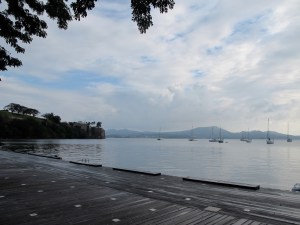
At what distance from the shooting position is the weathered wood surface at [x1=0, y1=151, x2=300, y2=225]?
694 centimetres

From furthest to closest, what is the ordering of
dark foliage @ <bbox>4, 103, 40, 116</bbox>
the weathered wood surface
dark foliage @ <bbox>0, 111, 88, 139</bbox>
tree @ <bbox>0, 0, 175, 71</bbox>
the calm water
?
dark foliage @ <bbox>4, 103, 40, 116</bbox> < dark foliage @ <bbox>0, 111, 88, 139</bbox> < the calm water < the weathered wood surface < tree @ <bbox>0, 0, 175, 71</bbox>

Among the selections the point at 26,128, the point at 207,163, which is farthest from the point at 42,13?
the point at 26,128

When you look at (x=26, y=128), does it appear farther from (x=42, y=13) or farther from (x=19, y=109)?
(x=42, y=13)

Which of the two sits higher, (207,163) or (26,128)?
(26,128)

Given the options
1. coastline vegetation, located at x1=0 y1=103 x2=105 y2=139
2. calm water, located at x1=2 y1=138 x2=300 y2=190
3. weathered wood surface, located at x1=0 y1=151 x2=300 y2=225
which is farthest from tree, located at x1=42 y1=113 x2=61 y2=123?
weathered wood surface, located at x1=0 y1=151 x2=300 y2=225

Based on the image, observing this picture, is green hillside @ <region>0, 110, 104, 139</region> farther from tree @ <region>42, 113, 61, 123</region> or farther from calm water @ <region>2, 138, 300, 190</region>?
calm water @ <region>2, 138, 300, 190</region>

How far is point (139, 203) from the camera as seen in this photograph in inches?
338

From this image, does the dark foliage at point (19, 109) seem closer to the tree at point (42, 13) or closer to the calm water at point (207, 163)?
the calm water at point (207, 163)

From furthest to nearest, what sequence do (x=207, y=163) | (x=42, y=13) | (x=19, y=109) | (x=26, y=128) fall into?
(x=19, y=109) → (x=26, y=128) → (x=207, y=163) → (x=42, y=13)

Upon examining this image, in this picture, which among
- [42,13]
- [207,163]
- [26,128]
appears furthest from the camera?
[26,128]

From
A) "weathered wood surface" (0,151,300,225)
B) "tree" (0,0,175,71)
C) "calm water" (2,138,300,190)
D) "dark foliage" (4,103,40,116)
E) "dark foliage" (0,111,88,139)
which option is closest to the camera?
"tree" (0,0,175,71)

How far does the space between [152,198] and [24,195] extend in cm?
412

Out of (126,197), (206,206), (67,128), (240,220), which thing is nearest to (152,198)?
(126,197)

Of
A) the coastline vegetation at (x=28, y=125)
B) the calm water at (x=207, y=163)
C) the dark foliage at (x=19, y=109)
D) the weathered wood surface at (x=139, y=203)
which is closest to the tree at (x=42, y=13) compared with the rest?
the weathered wood surface at (x=139, y=203)
